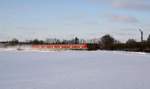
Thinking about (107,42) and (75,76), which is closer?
(75,76)

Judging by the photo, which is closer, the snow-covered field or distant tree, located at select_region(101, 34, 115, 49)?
the snow-covered field

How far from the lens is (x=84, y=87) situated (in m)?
9.62

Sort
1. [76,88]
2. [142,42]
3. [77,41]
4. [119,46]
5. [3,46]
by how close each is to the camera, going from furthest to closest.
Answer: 1. [3,46]
2. [77,41]
3. [119,46]
4. [142,42]
5. [76,88]

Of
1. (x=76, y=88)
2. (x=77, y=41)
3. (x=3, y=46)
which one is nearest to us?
(x=76, y=88)

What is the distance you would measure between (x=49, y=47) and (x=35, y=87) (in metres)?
67.3

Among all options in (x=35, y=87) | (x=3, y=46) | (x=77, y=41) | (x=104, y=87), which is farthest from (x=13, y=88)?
(x=3, y=46)

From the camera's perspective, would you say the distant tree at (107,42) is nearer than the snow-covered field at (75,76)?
No

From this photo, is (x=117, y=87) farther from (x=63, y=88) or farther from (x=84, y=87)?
(x=63, y=88)

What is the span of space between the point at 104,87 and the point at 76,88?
0.96m

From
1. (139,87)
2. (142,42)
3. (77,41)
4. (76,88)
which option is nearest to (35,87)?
(76,88)

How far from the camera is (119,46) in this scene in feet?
239

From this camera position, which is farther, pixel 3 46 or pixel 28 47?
pixel 3 46

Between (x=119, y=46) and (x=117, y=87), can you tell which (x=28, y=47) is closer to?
(x=119, y=46)

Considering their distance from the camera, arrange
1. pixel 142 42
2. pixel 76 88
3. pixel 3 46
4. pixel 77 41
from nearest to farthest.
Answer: pixel 76 88, pixel 142 42, pixel 77 41, pixel 3 46
